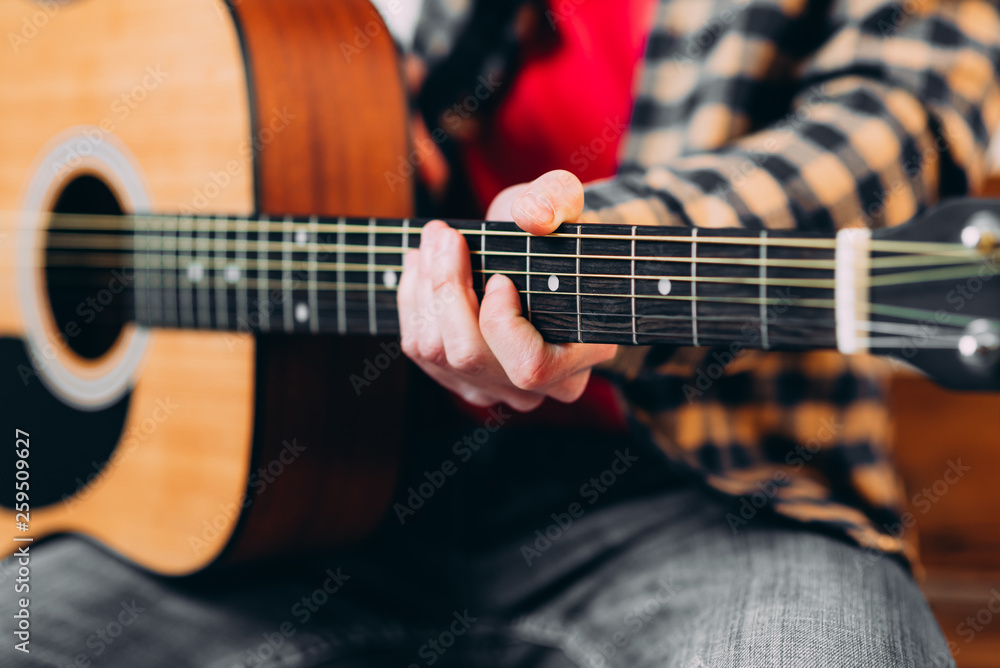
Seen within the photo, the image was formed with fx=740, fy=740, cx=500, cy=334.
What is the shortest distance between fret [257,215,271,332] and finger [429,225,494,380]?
7.2 inches

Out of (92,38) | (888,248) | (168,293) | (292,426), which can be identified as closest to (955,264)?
(888,248)

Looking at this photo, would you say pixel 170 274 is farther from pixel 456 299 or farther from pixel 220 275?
pixel 456 299

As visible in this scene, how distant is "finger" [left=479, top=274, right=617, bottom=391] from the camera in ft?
1.54

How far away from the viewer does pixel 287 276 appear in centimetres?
60

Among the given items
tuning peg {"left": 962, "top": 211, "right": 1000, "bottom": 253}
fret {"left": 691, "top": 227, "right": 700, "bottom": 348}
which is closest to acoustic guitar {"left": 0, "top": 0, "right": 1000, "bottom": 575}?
fret {"left": 691, "top": 227, "right": 700, "bottom": 348}

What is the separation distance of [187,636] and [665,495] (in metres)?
0.45

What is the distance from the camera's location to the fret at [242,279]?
621mm

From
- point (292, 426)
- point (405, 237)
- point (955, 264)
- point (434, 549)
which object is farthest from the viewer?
point (434, 549)

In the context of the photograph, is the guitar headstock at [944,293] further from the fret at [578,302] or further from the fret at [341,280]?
the fret at [341,280]

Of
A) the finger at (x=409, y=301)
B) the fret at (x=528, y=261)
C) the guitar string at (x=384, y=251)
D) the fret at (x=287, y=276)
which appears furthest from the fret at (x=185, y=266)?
the fret at (x=528, y=261)

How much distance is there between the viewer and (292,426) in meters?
0.66

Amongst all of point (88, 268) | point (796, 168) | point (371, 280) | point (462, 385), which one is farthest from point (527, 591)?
point (88, 268)

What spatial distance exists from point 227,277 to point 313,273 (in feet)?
0.34

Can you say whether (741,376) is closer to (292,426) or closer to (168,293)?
(292,426)
